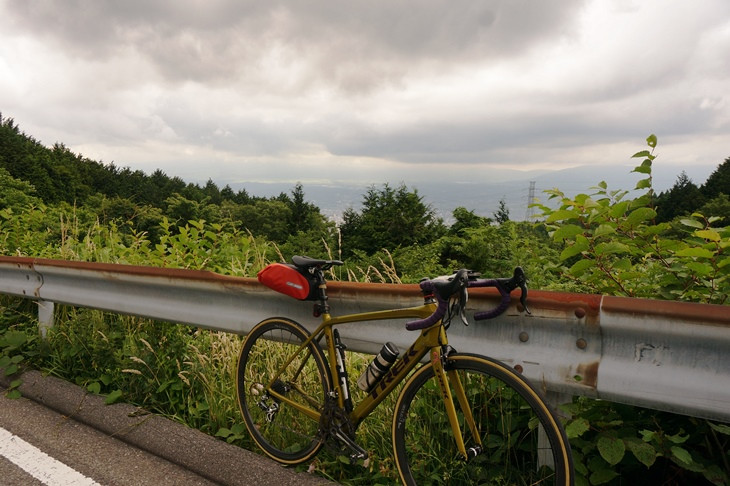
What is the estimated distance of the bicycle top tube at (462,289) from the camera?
2.05 metres

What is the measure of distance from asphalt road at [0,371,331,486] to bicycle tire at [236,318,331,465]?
132mm

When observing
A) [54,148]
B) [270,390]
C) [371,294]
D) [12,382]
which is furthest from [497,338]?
[54,148]

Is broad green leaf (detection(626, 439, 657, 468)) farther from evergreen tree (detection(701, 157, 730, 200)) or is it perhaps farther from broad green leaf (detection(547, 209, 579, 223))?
evergreen tree (detection(701, 157, 730, 200))

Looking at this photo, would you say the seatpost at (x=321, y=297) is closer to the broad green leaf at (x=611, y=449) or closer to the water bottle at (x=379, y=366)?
the water bottle at (x=379, y=366)

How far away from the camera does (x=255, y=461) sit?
8.95 feet

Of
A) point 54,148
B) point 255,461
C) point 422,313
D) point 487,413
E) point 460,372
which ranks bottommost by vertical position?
point 255,461

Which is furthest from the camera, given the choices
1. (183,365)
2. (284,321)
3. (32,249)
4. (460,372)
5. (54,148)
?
(54,148)

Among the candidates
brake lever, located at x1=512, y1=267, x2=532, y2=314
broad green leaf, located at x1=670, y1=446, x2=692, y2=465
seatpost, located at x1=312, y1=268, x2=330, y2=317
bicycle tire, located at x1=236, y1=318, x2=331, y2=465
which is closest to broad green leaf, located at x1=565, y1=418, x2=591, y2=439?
broad green leaf, located at x1=670, y1=446, x2=692, y2=465

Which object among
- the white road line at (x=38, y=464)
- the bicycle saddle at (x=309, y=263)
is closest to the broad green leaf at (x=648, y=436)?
the bicycle saddle at (x=309, y=263)

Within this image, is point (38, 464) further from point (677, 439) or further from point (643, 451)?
point (677, 439)

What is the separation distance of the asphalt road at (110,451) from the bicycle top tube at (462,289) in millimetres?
1108

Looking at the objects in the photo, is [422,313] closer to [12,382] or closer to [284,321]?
[284,321]

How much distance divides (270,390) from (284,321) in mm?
432

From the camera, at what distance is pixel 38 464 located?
2.66 metres
